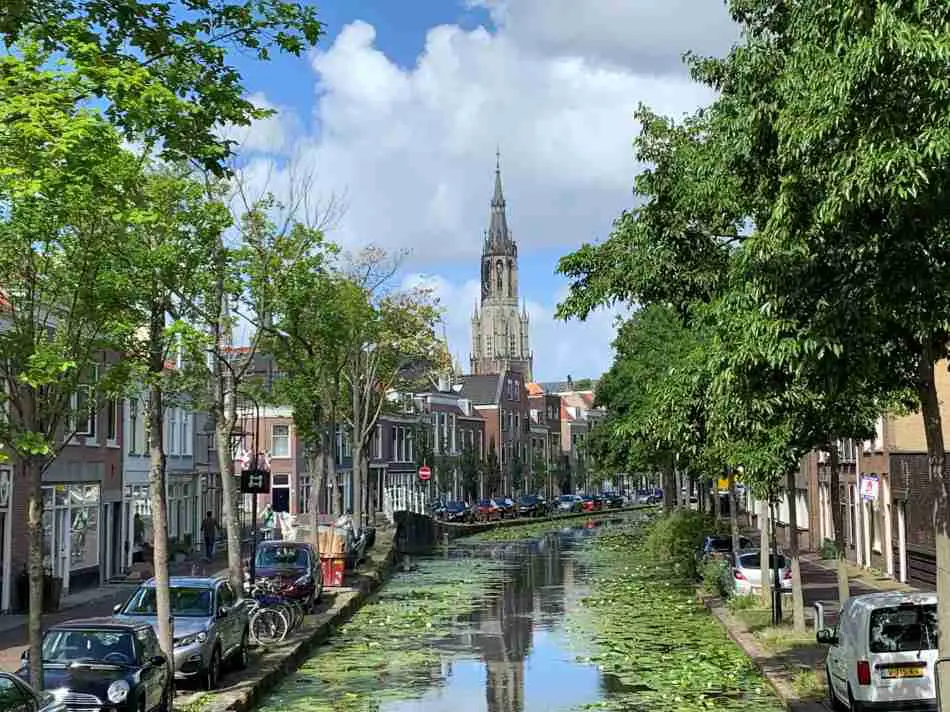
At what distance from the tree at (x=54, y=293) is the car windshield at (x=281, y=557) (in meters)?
15.3

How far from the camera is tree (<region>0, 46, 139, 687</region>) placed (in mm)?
10867

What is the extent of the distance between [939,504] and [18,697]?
8676 mm

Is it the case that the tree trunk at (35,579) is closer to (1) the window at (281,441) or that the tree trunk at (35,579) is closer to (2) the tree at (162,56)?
(2) the tree at (162,56)

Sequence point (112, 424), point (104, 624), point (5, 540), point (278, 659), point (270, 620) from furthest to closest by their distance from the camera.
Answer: point (112, 424) < point (5, 540) < point (270, 620) < point (278, 659) < point (104, 624)

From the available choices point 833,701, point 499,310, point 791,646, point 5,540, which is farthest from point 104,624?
point 499,310

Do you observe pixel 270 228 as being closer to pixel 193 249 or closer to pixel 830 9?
pixel 193 249

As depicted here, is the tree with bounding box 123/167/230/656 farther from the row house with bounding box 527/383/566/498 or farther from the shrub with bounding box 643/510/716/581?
the row house with bounding box 527/383/566/498

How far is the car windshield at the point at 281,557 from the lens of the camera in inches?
1216

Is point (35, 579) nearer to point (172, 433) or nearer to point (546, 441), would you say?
point (172, 433)

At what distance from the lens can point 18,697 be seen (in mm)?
10734

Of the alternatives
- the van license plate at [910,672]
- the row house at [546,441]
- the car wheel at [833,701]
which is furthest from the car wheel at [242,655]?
the row house at [546,441]

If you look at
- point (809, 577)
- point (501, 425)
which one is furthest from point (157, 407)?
point (501, 425)

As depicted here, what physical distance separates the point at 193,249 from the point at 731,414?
9.03 meters

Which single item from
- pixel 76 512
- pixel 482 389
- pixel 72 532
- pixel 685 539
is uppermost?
pixel 482 389
